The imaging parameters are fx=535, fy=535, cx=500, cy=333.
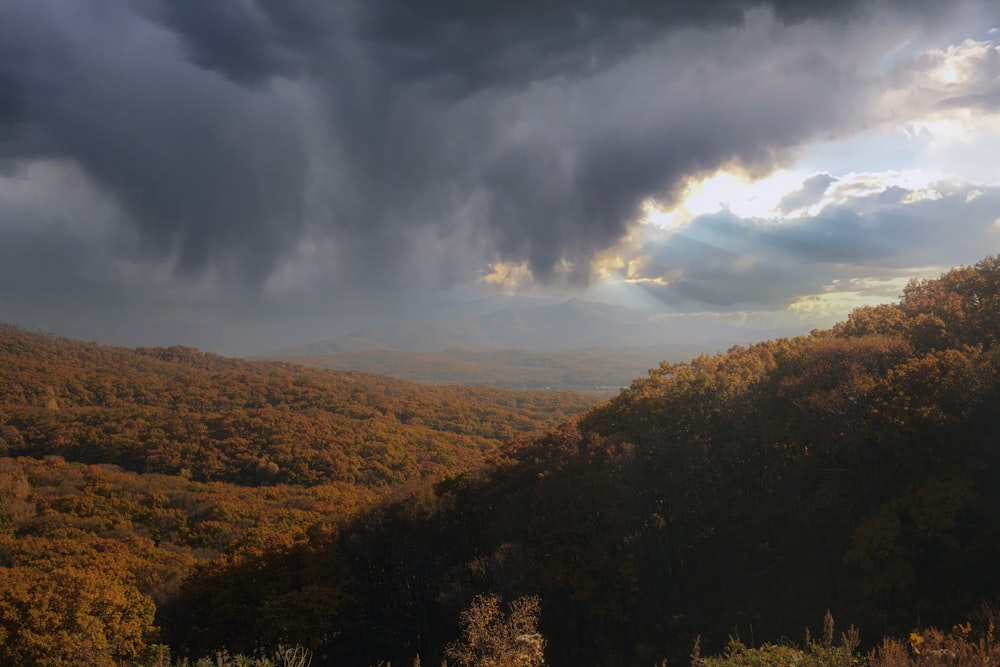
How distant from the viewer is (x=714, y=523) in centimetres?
2591

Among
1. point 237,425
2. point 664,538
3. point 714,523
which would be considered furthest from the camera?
point 237,425

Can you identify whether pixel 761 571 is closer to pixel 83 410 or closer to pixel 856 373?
pixel 856 373

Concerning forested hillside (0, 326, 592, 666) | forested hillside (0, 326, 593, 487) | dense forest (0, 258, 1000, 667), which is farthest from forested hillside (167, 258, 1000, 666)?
forested hillside (0, 326, 593, 487)

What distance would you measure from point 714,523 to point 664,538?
2807 millimetres

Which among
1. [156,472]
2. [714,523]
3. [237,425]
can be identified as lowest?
[156,472]

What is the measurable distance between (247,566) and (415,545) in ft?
29.0

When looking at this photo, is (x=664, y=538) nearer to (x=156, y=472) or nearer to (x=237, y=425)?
(x=156, y=472)

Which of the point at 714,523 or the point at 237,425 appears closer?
the point at 714,523

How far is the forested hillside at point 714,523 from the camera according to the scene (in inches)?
747

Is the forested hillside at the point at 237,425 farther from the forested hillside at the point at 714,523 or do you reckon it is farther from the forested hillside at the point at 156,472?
the forested hillside at the point at 714,523

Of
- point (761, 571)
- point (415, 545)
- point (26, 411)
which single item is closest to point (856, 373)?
point (761, 571)

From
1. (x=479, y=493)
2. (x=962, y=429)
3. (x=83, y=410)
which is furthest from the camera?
(x=83, y=410)

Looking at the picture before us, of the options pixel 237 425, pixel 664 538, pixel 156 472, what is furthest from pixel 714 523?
pixel 237 425

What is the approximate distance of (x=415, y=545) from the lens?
27953 millimetres
